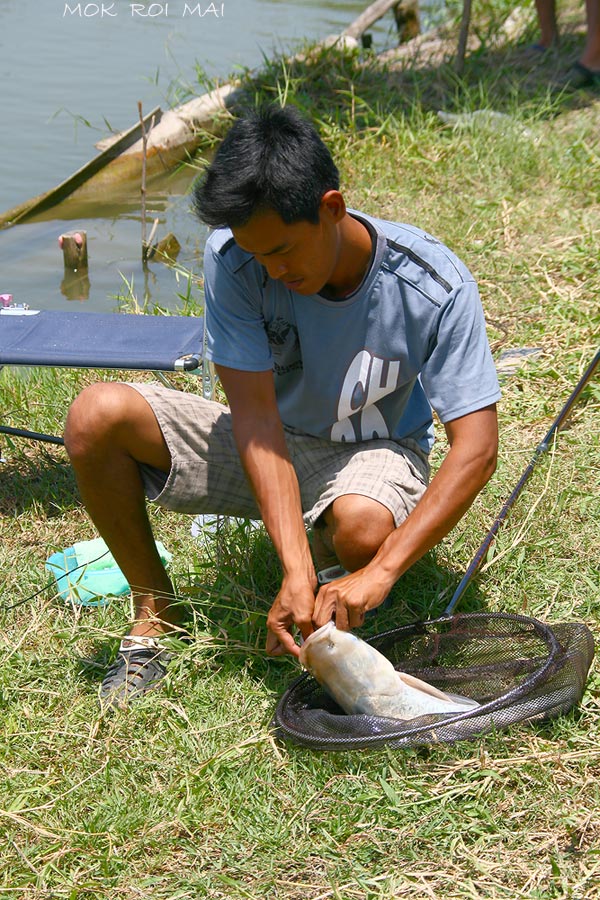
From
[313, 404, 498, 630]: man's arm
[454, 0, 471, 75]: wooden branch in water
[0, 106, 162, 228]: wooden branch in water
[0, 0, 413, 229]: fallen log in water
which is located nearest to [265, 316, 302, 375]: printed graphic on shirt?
[313, 404, 498, 630]: man's arm

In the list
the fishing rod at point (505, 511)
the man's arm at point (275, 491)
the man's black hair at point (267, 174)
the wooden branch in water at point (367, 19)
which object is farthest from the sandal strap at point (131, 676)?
the wooden branch in water at point (367, 19)

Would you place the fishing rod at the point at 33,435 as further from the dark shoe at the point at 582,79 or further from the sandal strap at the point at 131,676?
the dark shoe at the point at 582,79

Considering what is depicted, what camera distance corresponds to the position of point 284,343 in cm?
302

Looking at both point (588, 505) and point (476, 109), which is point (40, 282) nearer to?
point (476, 109)

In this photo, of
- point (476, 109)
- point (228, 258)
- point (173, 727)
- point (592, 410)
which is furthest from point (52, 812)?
point (476, 109)

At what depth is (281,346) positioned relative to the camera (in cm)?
303

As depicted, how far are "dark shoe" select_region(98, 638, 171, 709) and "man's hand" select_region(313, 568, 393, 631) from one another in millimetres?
613

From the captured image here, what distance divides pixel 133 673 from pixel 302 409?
36.2 inches

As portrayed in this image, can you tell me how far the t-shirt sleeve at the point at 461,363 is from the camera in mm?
2695

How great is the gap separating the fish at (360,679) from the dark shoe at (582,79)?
255 inches

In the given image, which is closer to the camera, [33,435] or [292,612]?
[292,612]

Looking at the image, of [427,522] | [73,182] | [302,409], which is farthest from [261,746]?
[73,182]

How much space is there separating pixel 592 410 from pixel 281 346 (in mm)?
1717

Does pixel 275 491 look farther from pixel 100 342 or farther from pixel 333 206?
pixel 100 342
